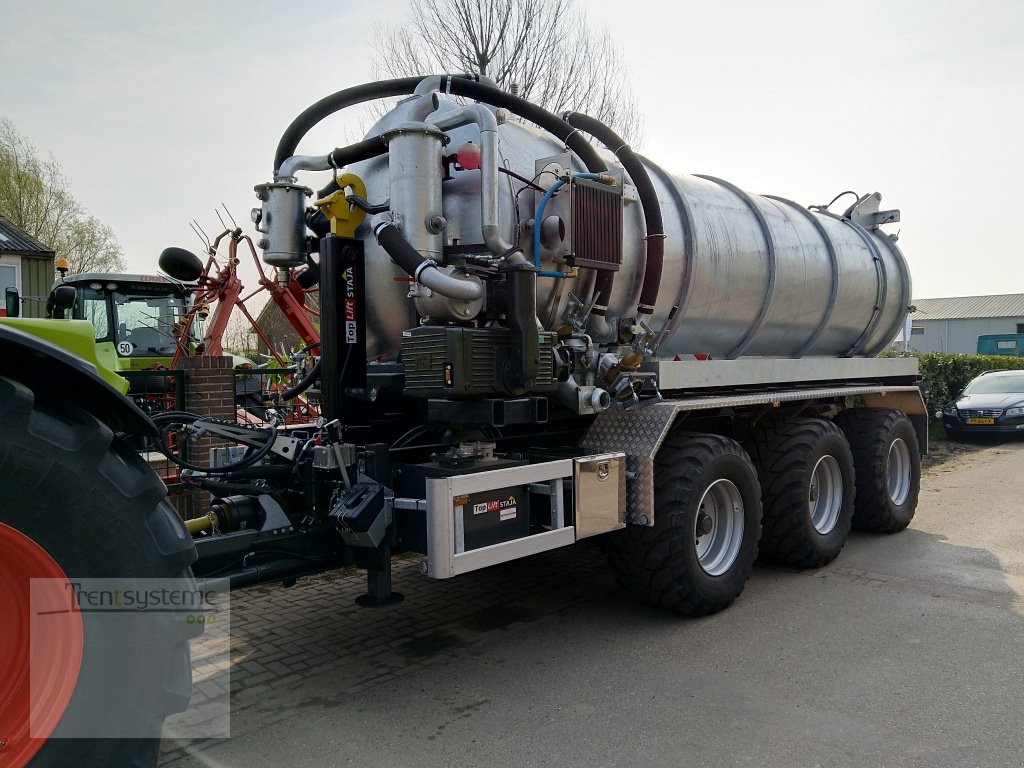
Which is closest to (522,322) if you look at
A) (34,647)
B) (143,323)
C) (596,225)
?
(596,225)

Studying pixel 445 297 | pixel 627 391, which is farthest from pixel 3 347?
pixel 627 391

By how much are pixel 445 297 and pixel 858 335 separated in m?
5.77

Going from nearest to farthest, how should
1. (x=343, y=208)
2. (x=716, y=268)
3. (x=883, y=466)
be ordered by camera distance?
(x=343, y=208) → (x=716, y=268) → (x=883, y=466)

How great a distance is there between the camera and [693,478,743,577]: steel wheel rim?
5.60 metres

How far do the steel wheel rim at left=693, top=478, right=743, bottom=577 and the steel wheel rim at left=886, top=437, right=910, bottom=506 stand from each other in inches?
136

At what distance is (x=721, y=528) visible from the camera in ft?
18.8

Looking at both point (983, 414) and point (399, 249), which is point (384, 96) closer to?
point (399, 249)

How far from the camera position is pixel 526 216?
15.4 feet

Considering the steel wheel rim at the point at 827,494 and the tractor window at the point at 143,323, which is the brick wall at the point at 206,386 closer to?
the steel wheel rim at the point at 827,494

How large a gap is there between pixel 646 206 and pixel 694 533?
227 centimetres

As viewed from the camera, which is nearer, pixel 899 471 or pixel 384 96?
pixel 384 96

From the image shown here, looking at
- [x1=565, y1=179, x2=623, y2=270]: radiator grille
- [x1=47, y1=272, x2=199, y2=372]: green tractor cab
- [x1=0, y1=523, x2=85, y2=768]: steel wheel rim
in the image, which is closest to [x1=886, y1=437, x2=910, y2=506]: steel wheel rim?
[x1=565, y1=179, x2=623, y2=270]: radiator grille

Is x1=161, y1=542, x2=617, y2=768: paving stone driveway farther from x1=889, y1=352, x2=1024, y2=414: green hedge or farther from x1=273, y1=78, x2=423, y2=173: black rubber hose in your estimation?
x1=889, y1=352, x2=1024, y2=414: green hedge

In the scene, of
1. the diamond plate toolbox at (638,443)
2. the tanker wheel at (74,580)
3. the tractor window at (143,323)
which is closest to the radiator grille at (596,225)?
the diamond plate toolbox at (638,443)
